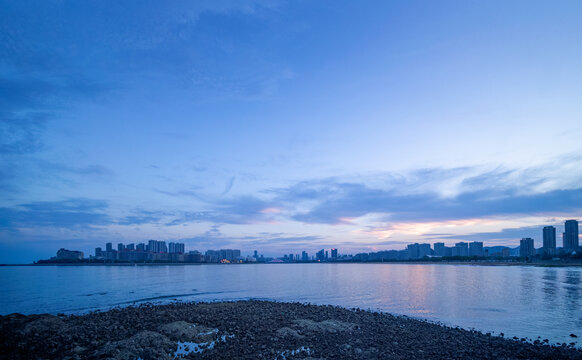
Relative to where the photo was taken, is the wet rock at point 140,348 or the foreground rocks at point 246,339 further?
the foreground rocks at point 246,339

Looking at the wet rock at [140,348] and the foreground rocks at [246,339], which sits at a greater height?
the wet rock at [140,348]

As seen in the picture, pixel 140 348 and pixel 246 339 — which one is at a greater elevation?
pixel 140 348

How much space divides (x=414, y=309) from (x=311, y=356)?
83.4ft

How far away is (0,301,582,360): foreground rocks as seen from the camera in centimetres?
1931

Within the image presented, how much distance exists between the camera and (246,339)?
871 inches

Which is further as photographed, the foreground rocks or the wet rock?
the foreground rocks

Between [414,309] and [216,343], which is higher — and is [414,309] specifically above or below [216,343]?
below

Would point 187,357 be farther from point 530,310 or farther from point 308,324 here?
point 530,310

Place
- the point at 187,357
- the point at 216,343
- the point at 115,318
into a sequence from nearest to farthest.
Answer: the point at 187,357
the point at 216,343
the point at 115,318

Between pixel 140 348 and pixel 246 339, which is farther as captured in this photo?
pixel 246 339

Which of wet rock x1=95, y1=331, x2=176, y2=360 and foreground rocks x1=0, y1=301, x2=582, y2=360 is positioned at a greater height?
wet rock x1=95, y1=331, x2=176, y2=360

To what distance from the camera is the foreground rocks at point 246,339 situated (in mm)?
19312

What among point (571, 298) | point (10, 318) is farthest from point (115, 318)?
point (571, 298)

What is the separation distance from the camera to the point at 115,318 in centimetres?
2889
